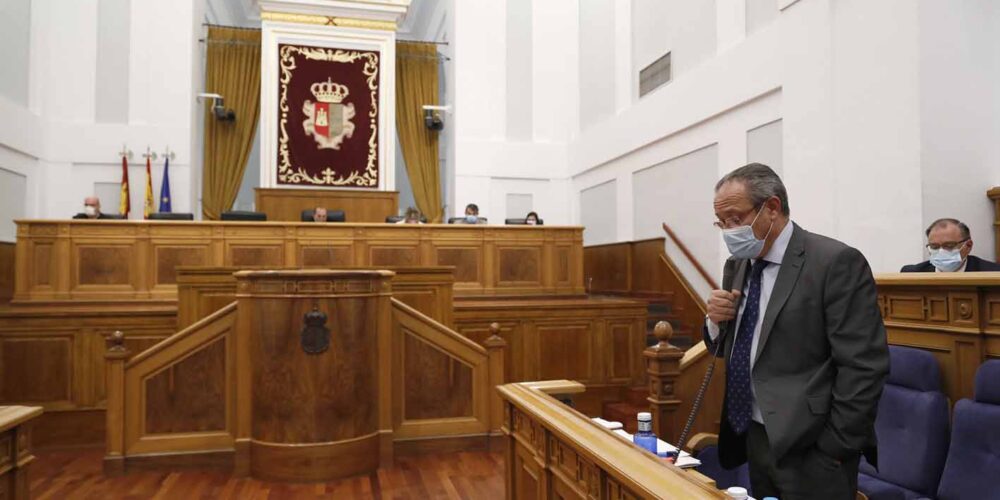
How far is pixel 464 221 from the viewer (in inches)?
325

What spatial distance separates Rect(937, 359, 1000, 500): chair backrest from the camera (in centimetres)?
203

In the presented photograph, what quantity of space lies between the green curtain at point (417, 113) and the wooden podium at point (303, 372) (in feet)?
24.6


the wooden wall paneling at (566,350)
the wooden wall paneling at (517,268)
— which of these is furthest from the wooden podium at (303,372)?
the wooden wall paneling at (517,268)

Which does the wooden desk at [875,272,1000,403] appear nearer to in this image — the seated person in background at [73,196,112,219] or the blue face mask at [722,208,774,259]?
the blue face mask at [722,208,774,259]

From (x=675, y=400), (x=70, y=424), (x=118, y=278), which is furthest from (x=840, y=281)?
(x=118, y=278)

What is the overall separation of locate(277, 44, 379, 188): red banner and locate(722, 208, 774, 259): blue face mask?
9.21m

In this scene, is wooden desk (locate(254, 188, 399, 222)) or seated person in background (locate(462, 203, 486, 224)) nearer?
seated person in background (locate(462, 203, 486, 224))

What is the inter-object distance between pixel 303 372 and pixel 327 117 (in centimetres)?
711

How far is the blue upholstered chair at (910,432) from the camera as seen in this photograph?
2.24 metres

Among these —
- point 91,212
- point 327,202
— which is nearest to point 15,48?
point 91,212

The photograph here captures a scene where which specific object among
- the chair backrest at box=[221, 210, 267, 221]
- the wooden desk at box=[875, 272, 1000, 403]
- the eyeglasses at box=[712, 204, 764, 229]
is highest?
the chair backrest at box=[221, 210, 267, 221]

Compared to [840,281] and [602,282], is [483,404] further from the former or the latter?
[602,282]

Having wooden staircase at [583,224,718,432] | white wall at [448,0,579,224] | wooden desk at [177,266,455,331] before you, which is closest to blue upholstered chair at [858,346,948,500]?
wooden staircase at [583,224,718,432]

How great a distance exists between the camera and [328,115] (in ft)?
33.9
